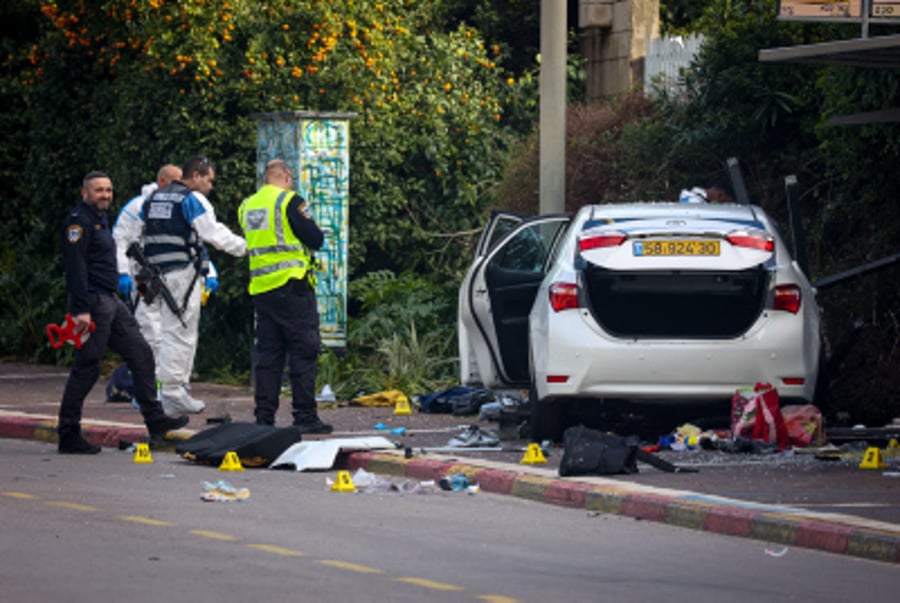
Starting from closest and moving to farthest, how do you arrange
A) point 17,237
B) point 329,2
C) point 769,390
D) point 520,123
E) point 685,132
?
point 769,390
point 685,132
point 329,2
point 520,123
point 17,237

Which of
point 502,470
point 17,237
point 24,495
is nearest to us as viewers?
point 24,495

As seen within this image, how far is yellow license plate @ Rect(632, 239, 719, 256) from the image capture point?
494 inches

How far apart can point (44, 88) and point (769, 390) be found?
514 inches

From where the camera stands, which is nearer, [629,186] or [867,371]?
[867,371]

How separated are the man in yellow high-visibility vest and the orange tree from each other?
18.2 ft

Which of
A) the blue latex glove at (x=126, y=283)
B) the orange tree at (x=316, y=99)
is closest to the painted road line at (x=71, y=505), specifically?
the blue latex glove at (x=126, y=283)

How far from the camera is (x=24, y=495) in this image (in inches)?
433

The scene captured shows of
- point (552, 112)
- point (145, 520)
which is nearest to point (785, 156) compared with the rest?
point (552, 112)

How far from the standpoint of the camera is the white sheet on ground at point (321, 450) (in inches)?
492

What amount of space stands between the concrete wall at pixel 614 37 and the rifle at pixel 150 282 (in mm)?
7704

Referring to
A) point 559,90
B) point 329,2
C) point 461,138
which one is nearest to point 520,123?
point 461,138

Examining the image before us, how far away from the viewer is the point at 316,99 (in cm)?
2002

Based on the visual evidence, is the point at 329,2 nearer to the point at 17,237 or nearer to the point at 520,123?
the point at 520,123

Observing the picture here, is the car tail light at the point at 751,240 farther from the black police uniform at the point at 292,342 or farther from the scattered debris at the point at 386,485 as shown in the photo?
the black police uniform at the point at 292,342
